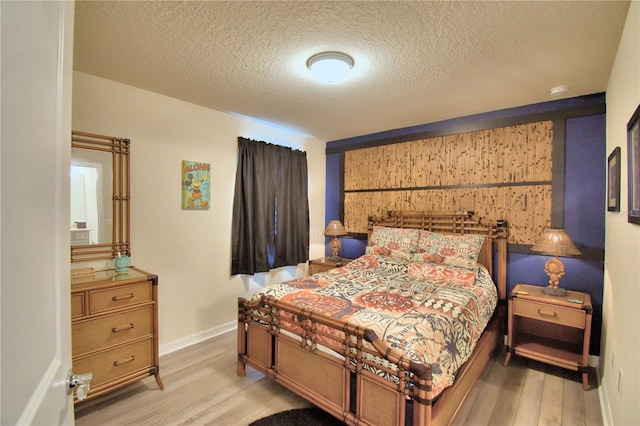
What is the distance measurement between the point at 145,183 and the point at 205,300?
139cm

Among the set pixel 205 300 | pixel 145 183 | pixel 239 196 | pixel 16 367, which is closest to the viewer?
pixel 16 367

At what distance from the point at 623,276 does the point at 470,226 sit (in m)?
1.67

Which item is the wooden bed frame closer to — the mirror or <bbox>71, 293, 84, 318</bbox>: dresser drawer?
<bbox>71, 293, 84, 318</bbox>: dresser drawer

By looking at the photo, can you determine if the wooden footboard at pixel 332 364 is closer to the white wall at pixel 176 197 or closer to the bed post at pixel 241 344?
the bed post at pixel 241 344

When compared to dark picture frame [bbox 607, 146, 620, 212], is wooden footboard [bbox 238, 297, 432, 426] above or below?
below

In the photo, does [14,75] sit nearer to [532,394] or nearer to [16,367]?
[16,367]

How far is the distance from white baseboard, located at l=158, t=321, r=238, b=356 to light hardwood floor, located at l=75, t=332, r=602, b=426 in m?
0.21

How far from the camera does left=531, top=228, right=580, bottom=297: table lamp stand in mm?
2553

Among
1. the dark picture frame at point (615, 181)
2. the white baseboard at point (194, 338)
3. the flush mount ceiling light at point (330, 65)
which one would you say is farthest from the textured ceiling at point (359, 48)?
the white baseboard at point (194, 338)

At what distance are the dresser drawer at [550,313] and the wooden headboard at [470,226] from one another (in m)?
0.52

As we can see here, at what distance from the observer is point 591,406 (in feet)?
7.06

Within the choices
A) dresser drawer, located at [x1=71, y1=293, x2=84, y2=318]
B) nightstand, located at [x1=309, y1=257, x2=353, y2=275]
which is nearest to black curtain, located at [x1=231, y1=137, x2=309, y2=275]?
nightstand, located at [x1=309, y1=257, x2=353, y2=275]

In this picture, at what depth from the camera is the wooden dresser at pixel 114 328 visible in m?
1.97

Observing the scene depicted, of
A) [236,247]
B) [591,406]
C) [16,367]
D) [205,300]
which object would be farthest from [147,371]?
[591,406]
